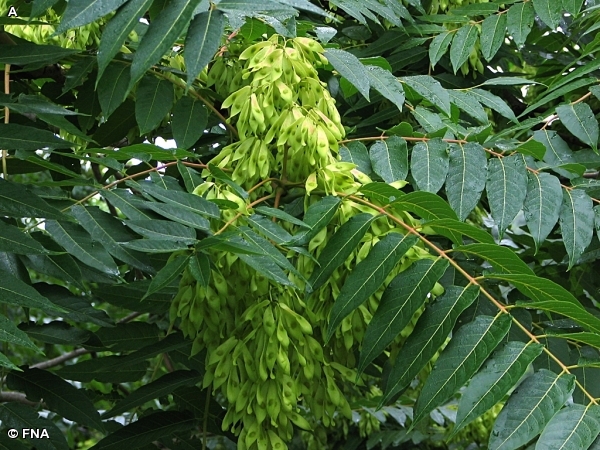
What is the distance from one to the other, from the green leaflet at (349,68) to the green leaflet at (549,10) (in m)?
0.69

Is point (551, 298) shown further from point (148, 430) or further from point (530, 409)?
point (148, 430)

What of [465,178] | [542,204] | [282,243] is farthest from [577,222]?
[282,243]

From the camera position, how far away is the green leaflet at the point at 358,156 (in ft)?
5.91

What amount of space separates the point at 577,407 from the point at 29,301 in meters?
0.90

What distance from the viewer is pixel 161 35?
120 centimetres

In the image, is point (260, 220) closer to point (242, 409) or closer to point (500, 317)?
point (242, 409)

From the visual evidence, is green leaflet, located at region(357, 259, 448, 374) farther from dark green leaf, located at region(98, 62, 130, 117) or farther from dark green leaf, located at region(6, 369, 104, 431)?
dark green leaf, located at region(98, 62, 130, 117)

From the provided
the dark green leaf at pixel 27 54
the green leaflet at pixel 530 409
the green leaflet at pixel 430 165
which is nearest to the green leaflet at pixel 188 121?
the dark green leaf at pixel 27 54

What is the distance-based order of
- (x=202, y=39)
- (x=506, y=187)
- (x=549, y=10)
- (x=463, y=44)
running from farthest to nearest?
(x=463, y=44) < (x=549, y=10) < (x=506, y=187) < (x=202, y=39)

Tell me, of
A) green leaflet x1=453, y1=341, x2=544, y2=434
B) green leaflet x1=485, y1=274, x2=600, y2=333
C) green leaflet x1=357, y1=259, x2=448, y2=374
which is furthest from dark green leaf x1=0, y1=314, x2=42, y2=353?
green leaflet x1=485, y1=274, x2=600, y2=333

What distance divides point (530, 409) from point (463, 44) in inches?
51.0

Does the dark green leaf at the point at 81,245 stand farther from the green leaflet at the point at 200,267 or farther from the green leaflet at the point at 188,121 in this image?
the green leaflet at the point at 188,121

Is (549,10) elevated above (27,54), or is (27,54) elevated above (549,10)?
(27,54)

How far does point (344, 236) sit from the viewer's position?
A: 4.66 feet
